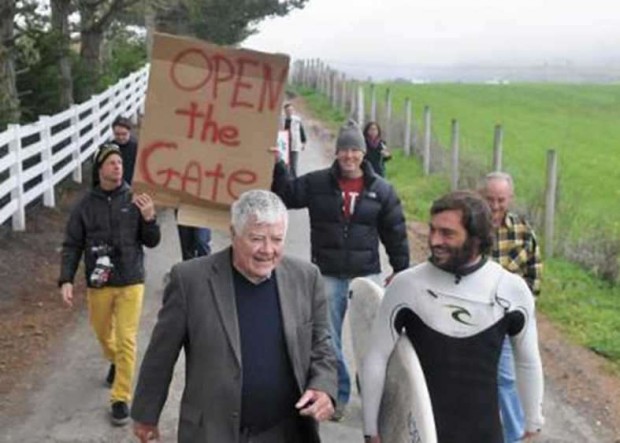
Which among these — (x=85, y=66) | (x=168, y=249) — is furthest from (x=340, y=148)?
(x=85, y=66)

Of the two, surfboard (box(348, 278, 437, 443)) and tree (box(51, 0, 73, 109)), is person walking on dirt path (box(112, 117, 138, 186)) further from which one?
tree (box(51, 0, 73, 109))

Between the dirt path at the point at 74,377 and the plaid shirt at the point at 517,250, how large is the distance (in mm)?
1587

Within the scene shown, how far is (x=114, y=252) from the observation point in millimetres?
6492

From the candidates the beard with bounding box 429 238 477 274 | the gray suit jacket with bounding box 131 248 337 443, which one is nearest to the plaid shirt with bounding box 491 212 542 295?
the beard with bounding box 429 238 477 274

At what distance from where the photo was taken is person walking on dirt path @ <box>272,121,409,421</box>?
6430 mm

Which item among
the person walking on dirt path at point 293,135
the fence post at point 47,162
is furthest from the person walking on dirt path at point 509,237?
the person walking on dirt path at point 293,135

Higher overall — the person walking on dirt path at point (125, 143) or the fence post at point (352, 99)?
the person walking on dirt path at point (125, 143)

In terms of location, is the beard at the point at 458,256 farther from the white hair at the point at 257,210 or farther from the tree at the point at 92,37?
the tree at the point at 92,37

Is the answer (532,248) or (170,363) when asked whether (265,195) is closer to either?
(170,363)

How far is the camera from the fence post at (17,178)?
12.0m

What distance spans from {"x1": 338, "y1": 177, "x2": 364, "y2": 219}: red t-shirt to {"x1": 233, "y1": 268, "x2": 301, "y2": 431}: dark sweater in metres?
2.59

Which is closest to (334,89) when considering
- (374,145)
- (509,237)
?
(374,145)

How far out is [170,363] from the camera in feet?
13.0

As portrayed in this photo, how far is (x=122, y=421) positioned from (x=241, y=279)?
9.95 ft
